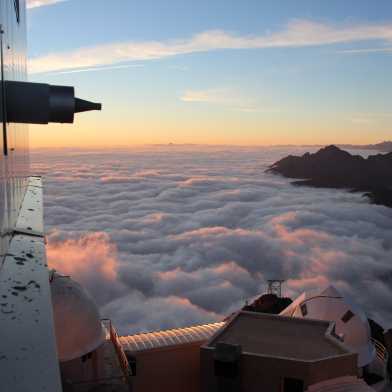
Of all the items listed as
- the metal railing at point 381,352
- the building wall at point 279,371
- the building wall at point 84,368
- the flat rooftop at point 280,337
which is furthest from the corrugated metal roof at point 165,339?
the metal railing at point 381,352

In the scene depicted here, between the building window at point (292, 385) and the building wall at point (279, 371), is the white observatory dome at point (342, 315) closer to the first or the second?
the building wall at point (279, 371)

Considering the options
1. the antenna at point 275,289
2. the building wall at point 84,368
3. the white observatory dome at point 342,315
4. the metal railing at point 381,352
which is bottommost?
the antenna at point 275,289

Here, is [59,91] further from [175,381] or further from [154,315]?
[154,315]

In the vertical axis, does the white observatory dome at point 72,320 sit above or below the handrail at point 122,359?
above

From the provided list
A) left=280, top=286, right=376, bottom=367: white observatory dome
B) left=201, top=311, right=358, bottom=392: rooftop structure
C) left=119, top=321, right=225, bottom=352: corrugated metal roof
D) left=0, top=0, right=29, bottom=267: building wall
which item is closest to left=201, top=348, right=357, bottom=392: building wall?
left=201, top=311, right=358, bottom=392: rooftop structure

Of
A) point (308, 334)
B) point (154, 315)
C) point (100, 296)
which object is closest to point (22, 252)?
point (308, 334)

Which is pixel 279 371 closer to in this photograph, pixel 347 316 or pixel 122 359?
pixel 122 359
